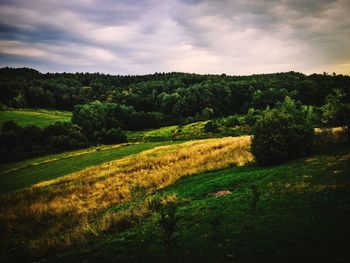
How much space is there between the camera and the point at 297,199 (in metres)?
10.5

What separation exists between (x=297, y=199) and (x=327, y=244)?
3501 mm

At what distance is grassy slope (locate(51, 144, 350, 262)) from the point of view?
7.34 m

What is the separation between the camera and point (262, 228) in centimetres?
Answer: 874

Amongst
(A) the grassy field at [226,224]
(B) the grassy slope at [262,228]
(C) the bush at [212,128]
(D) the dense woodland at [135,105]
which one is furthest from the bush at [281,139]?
(D) the dense woodland at [135,105]

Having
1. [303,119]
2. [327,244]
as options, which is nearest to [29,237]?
[327,244]

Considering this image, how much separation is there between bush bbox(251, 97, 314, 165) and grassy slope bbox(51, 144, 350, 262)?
12.0 ft

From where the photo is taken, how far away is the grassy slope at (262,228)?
7.34 meters

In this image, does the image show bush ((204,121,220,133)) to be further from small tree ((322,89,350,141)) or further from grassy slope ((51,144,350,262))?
grassy slope ((51,144,350,262))

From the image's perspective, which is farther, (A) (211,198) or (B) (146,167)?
(B) (146,167)

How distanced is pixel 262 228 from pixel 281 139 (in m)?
10.3

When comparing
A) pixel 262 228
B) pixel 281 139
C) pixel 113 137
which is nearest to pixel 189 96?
pixel 113 137

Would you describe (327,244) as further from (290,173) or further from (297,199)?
(290,173)

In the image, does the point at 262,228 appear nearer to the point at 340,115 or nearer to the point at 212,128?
the point at 340,115

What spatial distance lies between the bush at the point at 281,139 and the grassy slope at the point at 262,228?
12.0 feet
